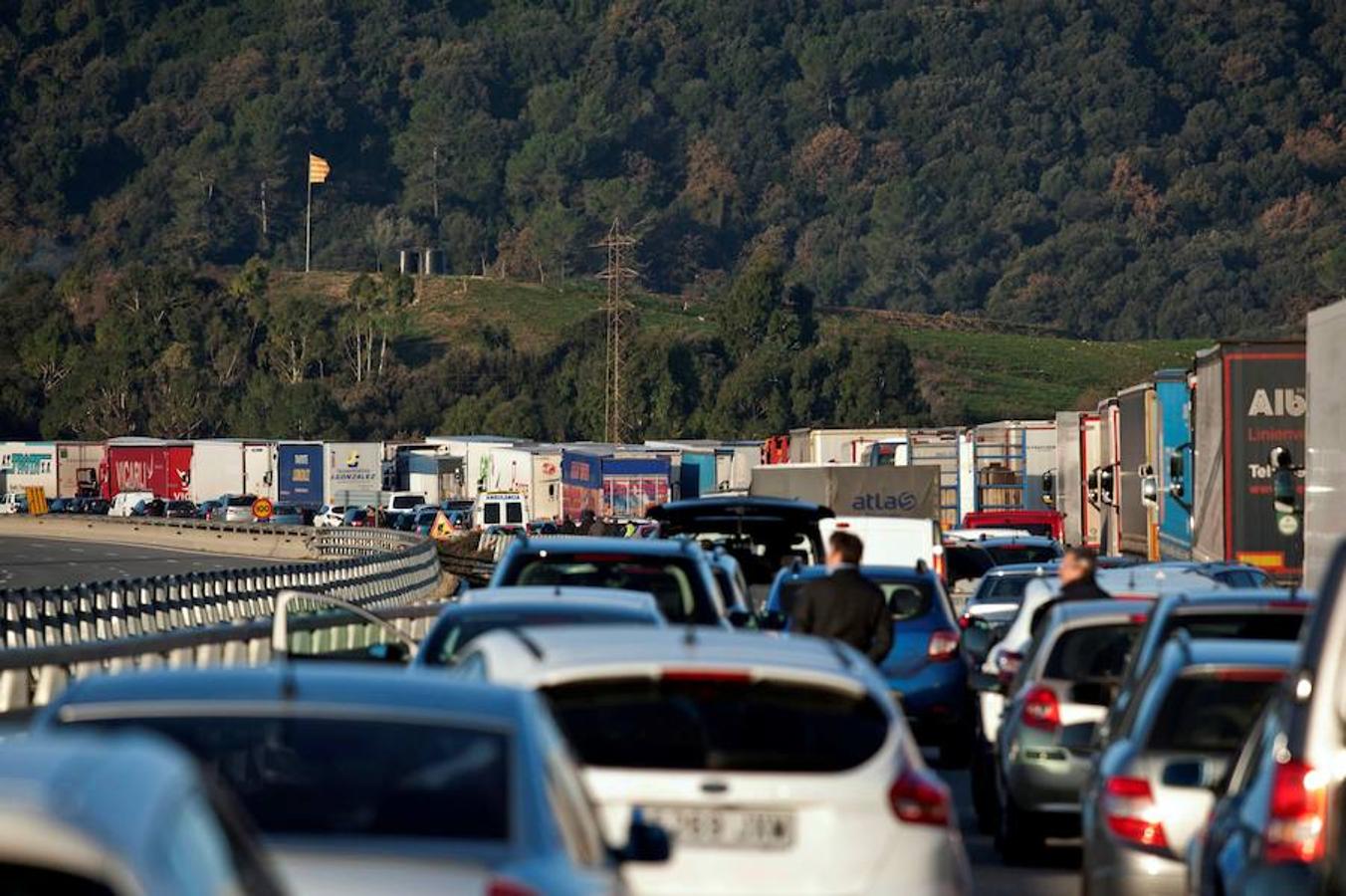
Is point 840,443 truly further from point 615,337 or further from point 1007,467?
point 615,337

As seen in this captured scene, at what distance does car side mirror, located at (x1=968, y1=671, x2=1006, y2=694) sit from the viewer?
1513cm

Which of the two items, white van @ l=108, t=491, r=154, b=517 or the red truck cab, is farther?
white van @ l=108, t=491, r=154, b=517

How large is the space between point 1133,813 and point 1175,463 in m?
22.9

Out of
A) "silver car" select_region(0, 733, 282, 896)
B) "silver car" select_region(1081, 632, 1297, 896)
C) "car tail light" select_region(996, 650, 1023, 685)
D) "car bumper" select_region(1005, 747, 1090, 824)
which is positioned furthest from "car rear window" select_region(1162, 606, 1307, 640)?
"silver car" select_region(0, 733, 282, 896)

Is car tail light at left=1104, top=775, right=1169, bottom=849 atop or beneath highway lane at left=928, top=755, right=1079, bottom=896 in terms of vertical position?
atop

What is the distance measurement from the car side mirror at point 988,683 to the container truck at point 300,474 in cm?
9319

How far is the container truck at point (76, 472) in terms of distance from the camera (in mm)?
126250

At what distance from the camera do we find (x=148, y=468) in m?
120

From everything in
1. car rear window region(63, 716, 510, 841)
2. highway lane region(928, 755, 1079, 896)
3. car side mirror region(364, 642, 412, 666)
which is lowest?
highway lane region(928, 755, 1079, 896)

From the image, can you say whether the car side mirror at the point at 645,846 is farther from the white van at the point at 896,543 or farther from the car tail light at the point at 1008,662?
the white van at the point at 896,543

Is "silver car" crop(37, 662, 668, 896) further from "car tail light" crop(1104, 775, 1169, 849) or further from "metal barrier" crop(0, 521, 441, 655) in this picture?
"metal barrier" crop(0, 521, 441, 655)

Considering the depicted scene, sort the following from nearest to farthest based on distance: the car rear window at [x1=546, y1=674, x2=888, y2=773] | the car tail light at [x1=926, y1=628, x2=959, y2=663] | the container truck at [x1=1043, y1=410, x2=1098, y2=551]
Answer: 1. the car rear window at [x1=546, y1=674, x2=888, y2=773]
2. the car tail light at [x1=926, y1=628, x2=959, y2=663]
3. the container truck at [x1=1043, y1=410, x2=1098, y2=551]

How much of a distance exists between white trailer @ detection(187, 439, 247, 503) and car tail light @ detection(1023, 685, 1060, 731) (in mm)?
101233

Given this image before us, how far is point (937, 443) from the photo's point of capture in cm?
5569
